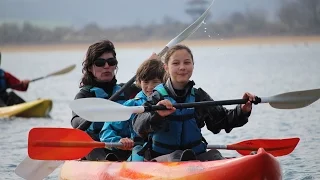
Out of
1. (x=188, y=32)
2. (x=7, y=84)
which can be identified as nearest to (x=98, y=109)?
(x=188, y=32)

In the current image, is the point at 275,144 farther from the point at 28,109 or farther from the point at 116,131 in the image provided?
the point at 28,109

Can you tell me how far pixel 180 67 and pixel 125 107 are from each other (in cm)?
51

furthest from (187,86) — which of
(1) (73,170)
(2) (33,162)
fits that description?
(2) (33,162)

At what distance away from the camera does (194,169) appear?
6.09 meters

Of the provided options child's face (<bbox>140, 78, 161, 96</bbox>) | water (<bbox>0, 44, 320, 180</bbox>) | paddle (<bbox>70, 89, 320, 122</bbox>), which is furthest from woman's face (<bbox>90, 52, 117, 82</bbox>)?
water (<bbox>0, 44, 320, 180</bbox>)

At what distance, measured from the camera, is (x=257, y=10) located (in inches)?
1515

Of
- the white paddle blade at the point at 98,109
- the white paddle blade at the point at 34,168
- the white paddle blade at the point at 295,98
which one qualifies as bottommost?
the white paddle blade at the point at 34,168

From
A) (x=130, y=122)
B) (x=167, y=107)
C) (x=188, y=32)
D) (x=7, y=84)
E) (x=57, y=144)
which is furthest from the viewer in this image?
(x=7, y=84)

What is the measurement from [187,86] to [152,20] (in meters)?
49.2

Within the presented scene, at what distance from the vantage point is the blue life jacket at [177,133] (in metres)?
6.49

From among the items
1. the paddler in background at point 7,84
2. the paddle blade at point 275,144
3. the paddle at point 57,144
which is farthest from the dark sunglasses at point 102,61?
the paddler in background at point 7,84

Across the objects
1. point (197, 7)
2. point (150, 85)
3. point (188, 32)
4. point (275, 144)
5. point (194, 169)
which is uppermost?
point (197, 7)

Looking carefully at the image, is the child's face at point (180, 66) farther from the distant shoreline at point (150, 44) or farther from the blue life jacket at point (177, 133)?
the distant shoreline at point (150, 44)

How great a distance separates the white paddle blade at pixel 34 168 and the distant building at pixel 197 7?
25.6 metres
